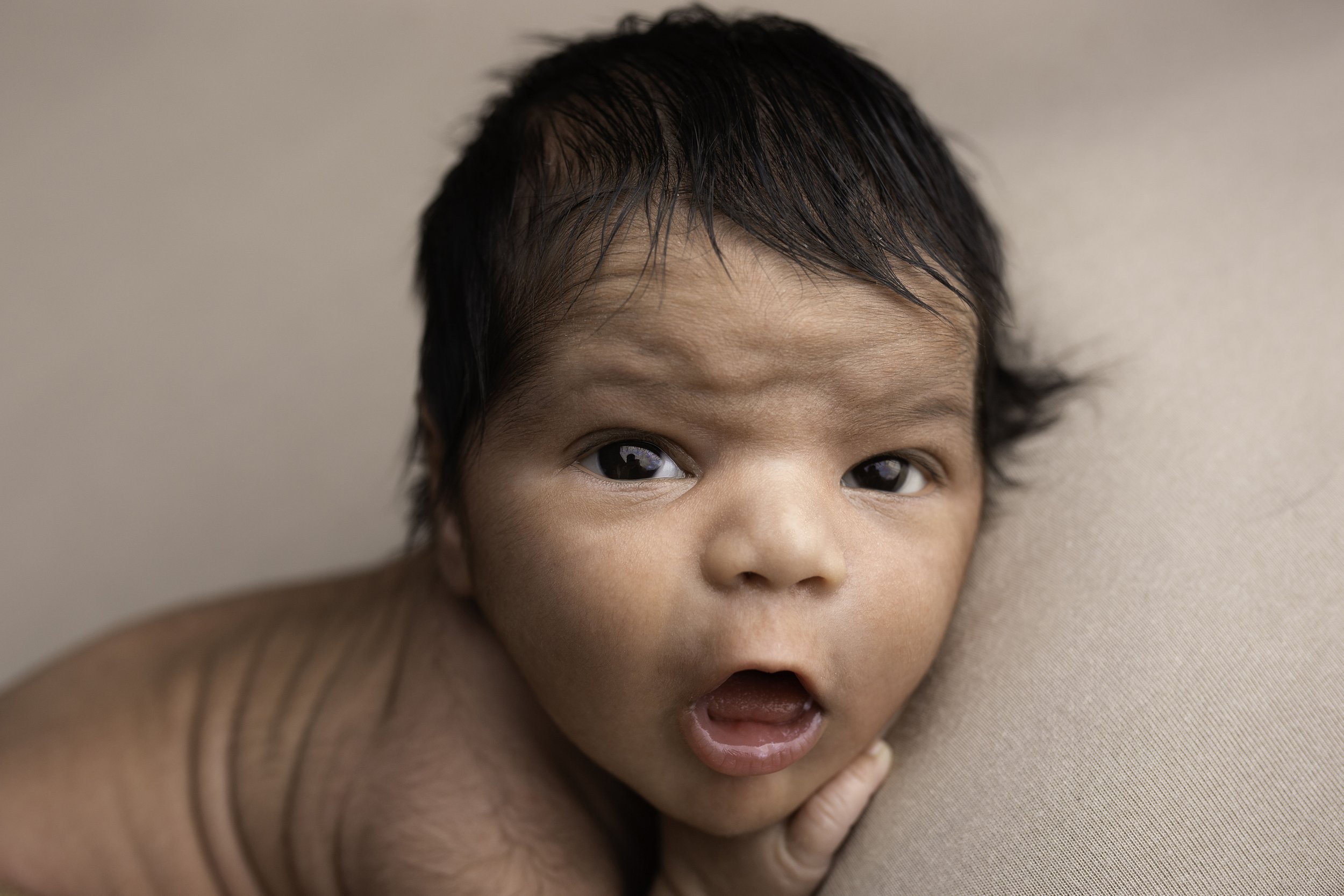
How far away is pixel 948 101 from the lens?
1523mm

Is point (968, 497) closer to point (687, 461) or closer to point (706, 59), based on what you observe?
point (687, 461)

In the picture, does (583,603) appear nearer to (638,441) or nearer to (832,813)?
(638,441)

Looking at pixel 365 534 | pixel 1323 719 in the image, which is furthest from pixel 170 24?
pixel 1323 719

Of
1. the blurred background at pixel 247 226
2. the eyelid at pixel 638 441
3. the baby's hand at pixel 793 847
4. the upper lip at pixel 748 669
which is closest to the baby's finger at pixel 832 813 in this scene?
the baby's hand at pixel 793 847

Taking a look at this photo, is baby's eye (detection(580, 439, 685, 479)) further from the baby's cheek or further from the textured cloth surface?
the textured cloth surface

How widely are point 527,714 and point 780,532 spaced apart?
33cm

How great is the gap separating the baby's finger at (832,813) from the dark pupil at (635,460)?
27cm

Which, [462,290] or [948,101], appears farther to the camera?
[948,101]

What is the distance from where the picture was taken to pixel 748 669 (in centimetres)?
73

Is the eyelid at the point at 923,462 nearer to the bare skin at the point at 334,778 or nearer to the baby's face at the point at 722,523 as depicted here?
the baby's face at the point at 722,523

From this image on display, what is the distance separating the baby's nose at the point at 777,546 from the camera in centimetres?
69

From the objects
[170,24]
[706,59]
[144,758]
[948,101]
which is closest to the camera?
[706,59]

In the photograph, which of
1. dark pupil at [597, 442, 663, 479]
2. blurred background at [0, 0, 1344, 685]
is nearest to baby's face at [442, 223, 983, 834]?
dark pupil at [597, 442, 663, 479]

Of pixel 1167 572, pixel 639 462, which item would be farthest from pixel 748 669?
pixel 1167 572
